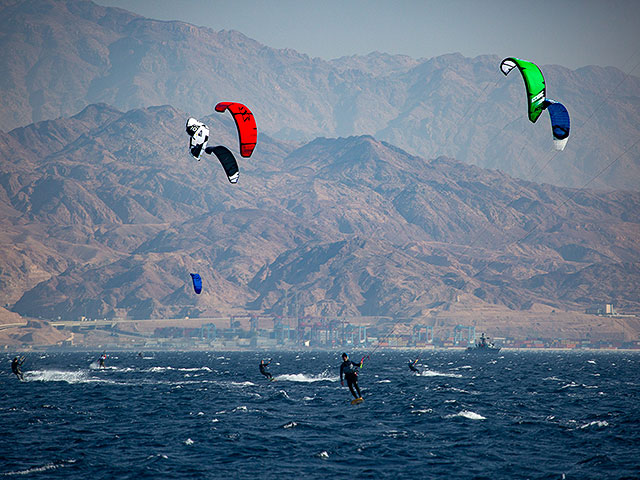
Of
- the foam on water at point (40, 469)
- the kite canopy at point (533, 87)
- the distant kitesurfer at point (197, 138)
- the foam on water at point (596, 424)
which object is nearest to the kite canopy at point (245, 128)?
the distant kitesurfer at point (197, 138)

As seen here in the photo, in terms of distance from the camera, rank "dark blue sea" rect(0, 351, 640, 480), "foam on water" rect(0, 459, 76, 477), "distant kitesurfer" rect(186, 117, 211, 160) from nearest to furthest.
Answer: "foam on water" rect(0, 459, 76, 477) → "dark blue sea" rect(0, 351, 640, 480) → "distant kitesurfer" rect(186, 117, 211, 160)

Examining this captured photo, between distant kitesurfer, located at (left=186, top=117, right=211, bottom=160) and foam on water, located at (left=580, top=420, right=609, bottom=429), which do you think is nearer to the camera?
foam on water, located at (left=580, top=420, right=609, bottom=429)

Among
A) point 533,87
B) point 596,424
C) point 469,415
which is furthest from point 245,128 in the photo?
point 596,424

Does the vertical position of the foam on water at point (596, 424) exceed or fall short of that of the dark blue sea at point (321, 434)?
it exceeds it

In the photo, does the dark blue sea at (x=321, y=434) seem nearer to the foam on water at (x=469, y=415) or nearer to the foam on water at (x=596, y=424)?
the foam on water at (x=469, y=415)

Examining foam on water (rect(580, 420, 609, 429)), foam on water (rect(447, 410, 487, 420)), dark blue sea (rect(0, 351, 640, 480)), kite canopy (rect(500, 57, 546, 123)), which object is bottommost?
dark blue sea (rect(0, 351, 640, 480))

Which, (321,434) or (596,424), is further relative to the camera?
(596,424)

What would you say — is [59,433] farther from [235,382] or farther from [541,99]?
[235,382]

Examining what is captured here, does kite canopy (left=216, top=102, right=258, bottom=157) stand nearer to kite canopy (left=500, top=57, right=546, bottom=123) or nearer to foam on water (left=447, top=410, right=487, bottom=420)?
kite canopy (left=500, top=57, right=546, bottom=123)

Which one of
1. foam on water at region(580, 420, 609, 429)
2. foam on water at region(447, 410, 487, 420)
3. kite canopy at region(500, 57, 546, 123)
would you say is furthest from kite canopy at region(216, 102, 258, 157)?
foam on water at region(580, 420, 609, 429)

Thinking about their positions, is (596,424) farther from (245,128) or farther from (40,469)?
(40,469)

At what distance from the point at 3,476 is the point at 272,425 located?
1475 cm

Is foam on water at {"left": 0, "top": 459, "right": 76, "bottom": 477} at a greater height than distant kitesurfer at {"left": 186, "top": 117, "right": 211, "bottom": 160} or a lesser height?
lesser

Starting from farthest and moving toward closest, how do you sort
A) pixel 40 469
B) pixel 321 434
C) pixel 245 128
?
1. pixel 245 128
2. pixel 321 434
3. pixel 40 469
